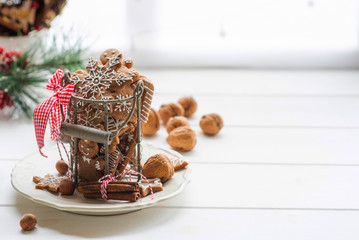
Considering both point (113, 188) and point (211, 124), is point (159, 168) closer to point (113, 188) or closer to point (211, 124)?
point (113, 188)

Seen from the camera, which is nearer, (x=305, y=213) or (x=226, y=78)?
(x=305, y=213)

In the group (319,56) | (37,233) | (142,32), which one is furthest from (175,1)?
(37,233)

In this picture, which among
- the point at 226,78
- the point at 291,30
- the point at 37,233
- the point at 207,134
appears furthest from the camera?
the point at 291,30

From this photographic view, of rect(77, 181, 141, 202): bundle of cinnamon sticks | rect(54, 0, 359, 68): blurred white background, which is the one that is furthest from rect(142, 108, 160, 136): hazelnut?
rect(54, 0, 359, 68): blurred white background

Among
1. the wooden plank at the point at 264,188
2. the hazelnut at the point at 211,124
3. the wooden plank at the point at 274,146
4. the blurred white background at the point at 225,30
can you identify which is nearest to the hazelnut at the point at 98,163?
the wooden plank at the point at 264,188

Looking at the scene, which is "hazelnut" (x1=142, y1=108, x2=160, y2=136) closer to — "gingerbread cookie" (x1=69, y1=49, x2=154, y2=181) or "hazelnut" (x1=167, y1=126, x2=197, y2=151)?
"hazelnut" (x1=167, y1=126, x2=197, y2=151)

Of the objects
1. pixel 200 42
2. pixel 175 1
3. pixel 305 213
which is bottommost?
pixel 305 213

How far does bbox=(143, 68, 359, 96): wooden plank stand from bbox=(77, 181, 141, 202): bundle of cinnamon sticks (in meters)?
0.71

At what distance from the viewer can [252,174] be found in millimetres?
932

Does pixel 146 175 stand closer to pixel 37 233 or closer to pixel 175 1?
pixel 37 233

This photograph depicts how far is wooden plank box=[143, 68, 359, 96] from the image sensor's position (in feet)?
4.88

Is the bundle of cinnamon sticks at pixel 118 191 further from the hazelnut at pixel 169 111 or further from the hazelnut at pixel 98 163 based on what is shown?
the hazelnut at pixel 169 111

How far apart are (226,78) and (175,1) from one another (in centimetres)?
32

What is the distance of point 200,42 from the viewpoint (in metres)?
1.80
